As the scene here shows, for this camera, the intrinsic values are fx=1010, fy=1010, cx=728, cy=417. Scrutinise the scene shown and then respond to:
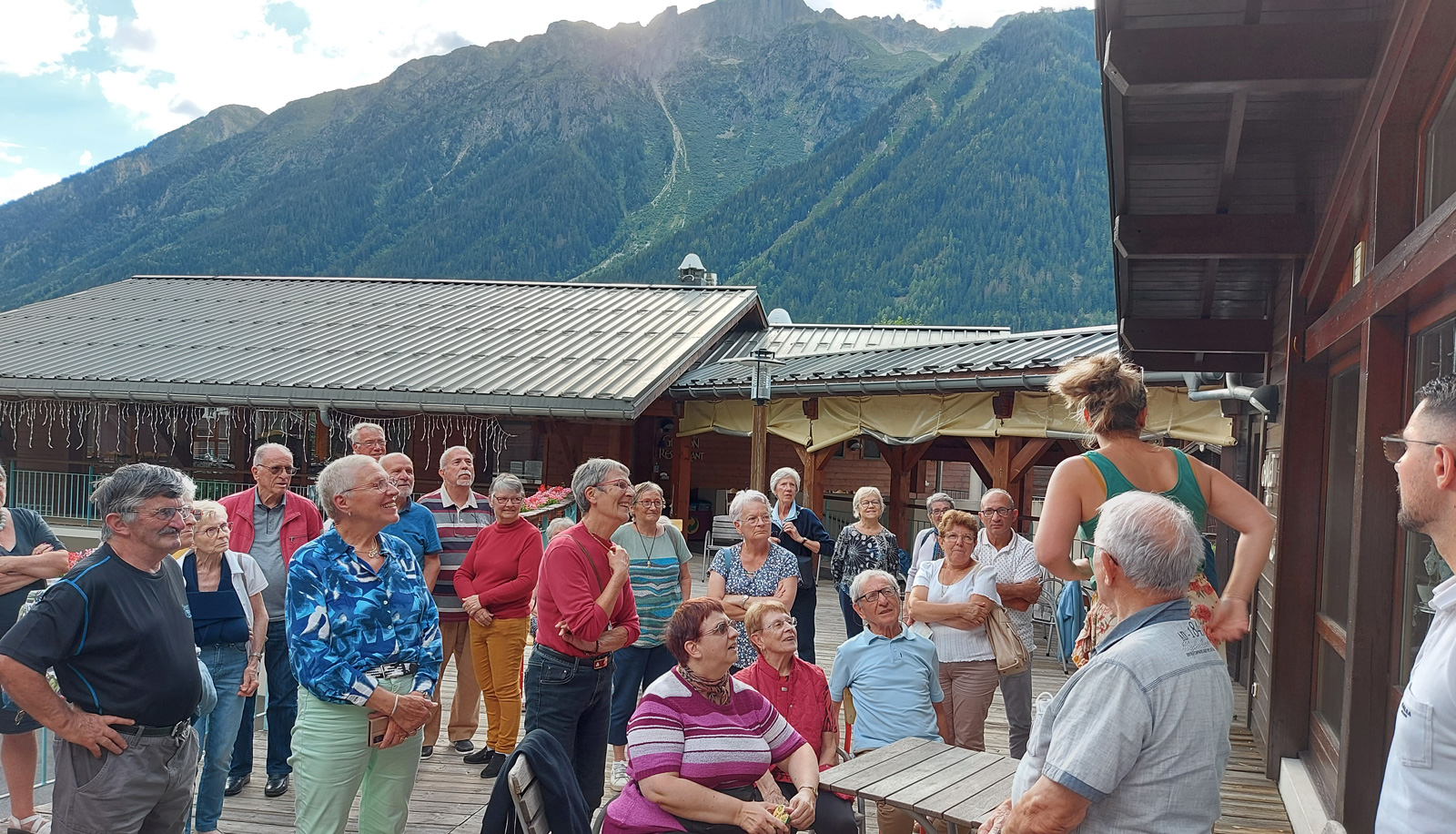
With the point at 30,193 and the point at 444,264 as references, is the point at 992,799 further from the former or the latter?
the point at 30,193

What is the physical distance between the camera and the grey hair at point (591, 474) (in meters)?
4.20

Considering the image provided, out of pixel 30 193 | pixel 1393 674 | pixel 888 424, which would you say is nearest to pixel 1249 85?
pixel 1393 674

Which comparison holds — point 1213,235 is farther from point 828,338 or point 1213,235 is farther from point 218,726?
point 828,338

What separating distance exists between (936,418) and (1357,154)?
771 centimetres

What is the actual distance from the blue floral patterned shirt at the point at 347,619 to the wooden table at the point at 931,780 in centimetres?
150

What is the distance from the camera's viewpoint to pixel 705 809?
3107 millimetres

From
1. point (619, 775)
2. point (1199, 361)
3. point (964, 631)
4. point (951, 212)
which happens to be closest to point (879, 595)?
point (964, 631)

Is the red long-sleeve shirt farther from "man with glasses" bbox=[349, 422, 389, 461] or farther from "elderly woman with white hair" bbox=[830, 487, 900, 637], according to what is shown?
"elderly woman with white hair" bbox=[830, 487, 900, 637]

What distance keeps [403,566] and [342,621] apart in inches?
11.4

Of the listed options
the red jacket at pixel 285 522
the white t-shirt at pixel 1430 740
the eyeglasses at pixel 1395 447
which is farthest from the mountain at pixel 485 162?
the white t-shirt at pixel 1430 740

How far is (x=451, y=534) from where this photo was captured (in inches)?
224

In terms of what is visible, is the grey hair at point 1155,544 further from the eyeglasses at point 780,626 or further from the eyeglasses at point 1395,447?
the eyeglasses at point 780,626

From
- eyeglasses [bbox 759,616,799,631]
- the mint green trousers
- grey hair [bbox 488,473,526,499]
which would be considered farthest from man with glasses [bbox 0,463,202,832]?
grey hair [bbox 488,473,526,499]

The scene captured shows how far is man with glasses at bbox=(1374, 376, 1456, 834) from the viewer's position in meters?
1.48
